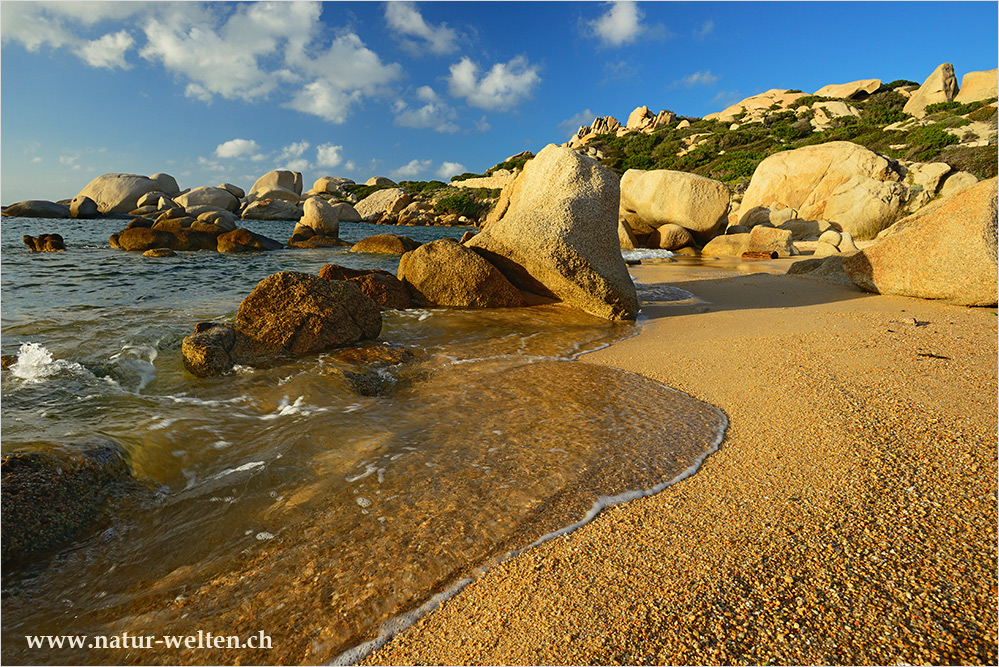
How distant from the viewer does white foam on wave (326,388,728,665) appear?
4.95 ft

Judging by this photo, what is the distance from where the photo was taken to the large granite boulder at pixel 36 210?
31.5 m

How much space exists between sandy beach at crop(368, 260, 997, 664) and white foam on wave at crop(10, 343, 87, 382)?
4.25 m

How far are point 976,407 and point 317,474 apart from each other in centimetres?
386

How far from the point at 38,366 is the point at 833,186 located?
77.0 ft

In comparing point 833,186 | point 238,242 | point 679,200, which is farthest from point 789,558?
point 833,186

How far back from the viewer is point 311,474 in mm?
2570

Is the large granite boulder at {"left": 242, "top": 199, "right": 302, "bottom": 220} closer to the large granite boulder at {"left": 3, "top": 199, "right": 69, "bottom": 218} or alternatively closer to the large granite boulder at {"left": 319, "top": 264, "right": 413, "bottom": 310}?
the large granite boulder at {"left": 3, "top": 199, "right": 69, "bottom": 218}

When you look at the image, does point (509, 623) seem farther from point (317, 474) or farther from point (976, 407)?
point (976, 407)

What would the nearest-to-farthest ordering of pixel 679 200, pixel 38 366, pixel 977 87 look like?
1. pixel 38 366
2. pixel 679 200
3. pixel 977 87

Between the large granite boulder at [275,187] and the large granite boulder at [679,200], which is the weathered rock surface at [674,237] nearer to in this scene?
the large granite boulder at [679,200]

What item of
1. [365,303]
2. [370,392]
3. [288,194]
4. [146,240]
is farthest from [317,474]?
[288,194]

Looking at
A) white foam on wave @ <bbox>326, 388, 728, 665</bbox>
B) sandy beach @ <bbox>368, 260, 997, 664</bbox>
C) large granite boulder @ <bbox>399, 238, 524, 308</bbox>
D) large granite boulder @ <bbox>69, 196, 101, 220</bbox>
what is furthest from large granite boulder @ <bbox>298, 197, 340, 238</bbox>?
large granite boulder @ <bbox>69, 196, 101, 220</bbox>

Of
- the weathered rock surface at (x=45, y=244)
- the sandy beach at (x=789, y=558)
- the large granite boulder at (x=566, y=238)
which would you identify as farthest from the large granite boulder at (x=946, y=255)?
the weathered rock surface at (x=45, y=244)

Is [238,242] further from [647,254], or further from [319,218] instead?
[647,254]
